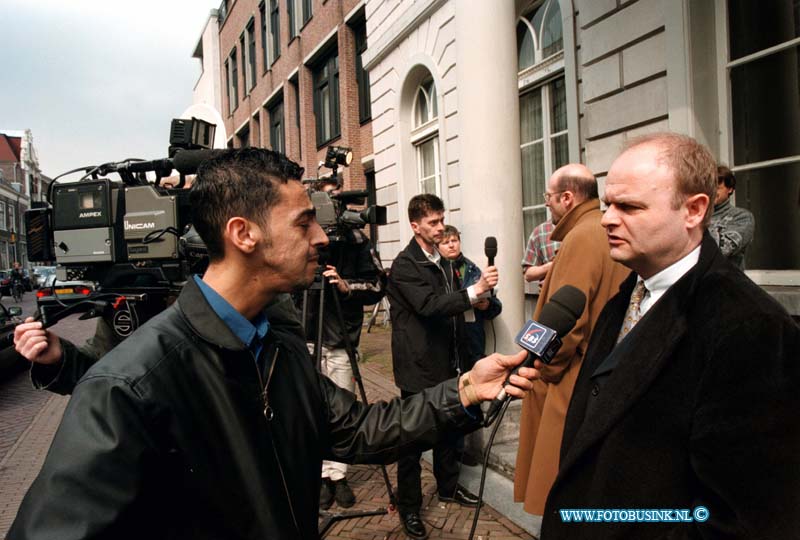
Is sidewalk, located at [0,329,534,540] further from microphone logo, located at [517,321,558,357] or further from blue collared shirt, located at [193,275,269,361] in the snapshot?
blue collared shirt, located at [193,275,269,361]

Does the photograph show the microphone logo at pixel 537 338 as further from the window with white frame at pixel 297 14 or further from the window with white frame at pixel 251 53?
the window with white frame at pixel 251 53

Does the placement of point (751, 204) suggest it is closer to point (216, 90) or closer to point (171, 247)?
point (171, 247)

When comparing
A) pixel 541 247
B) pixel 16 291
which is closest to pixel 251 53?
pixel 16 291

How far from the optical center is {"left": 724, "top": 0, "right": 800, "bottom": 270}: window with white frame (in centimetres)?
420

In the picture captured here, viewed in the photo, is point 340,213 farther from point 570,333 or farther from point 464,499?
point 464,499

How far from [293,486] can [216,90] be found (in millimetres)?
33127

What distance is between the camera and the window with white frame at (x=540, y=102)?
7004mm

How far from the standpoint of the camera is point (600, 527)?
4.80 feet

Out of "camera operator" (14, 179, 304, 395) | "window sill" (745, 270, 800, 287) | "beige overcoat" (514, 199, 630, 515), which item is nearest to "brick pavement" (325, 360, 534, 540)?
"beige overcoat" (514, 199, 630, 515)

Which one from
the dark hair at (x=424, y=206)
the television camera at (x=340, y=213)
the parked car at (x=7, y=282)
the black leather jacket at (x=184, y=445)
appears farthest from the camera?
the parked car at (x=7, y=282)

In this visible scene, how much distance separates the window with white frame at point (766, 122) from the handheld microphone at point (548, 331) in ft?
11.1

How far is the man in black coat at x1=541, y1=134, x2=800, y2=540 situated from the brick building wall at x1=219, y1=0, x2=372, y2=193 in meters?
6.77

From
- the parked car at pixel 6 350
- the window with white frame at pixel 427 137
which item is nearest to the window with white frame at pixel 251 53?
the window with white frame at pixel 427 137

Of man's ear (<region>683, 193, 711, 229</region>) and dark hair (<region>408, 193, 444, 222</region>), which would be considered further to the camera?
dark hair (<region>408, 193, 444, 222</region>)
